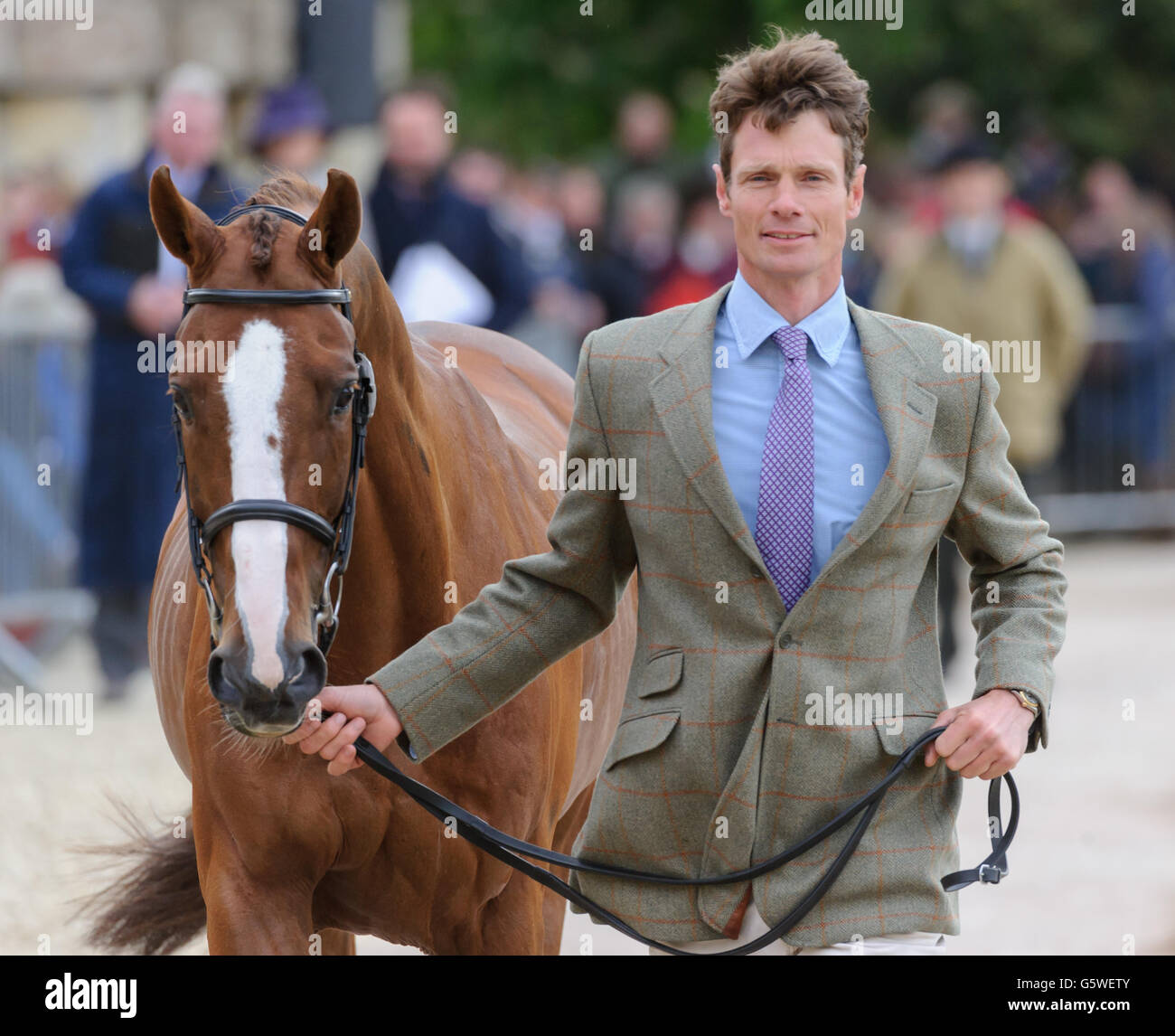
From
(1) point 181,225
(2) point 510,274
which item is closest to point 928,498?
(1) point 181,225

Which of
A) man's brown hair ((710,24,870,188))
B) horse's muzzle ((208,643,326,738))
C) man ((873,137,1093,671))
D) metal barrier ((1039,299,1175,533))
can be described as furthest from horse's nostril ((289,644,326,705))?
metal barrier ((1039,299,1175,533))

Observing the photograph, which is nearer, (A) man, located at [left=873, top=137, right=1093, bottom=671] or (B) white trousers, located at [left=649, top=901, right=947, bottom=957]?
(B) white trousers, located at [left=649, top=901, right=947, bottom=957]

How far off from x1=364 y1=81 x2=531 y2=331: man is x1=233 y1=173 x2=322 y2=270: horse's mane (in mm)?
4834

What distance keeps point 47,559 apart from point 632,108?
654 centimetres

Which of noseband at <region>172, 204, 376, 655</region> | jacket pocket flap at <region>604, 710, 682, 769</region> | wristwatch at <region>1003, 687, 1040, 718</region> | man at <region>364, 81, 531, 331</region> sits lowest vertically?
jacket pocket flap at <region>604, 710, 682, 769</region>

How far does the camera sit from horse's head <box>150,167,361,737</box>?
10.0ft

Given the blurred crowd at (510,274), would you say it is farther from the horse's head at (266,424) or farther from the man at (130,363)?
the horse's head at (266,424)

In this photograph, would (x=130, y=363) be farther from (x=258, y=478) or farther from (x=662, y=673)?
(x=662, y=673)

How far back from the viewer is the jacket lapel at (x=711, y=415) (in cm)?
313

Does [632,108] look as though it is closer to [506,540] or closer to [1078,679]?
[1078,679]

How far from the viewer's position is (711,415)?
321 cm

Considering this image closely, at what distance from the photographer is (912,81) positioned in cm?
2459

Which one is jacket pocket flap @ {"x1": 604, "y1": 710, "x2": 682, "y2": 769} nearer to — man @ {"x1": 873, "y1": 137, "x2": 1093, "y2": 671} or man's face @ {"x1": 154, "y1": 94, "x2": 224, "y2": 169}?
man's face @ {"x1": 154, "y1": 94, "x2": 224, "y2": 169}
